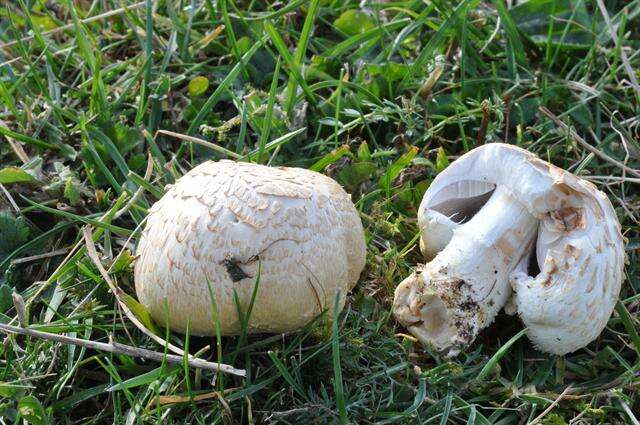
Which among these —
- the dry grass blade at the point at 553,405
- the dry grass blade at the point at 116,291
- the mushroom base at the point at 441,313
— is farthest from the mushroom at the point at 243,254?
the dry grass blade at the point at 553,405

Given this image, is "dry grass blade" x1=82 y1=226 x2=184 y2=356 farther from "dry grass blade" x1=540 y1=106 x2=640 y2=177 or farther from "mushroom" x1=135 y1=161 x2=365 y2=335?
"dry grass blade" x1=540 y1=106 x2=640 y2=177

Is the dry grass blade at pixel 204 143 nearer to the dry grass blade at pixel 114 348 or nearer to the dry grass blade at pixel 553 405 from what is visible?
the dry grass blade at pixel 114 348

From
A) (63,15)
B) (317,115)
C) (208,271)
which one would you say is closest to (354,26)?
(317,115)

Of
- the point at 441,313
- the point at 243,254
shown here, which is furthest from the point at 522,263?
the point at 243,254

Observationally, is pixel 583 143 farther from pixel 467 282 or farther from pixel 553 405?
pixel 553 405

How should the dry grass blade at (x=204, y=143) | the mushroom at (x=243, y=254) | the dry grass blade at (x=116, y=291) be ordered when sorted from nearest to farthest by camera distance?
1. the mushroom at (x=243, y=254)
2. the dry grass blade at (x=116, y=291)
3. the dry grass blade at (x=204, y=143)
